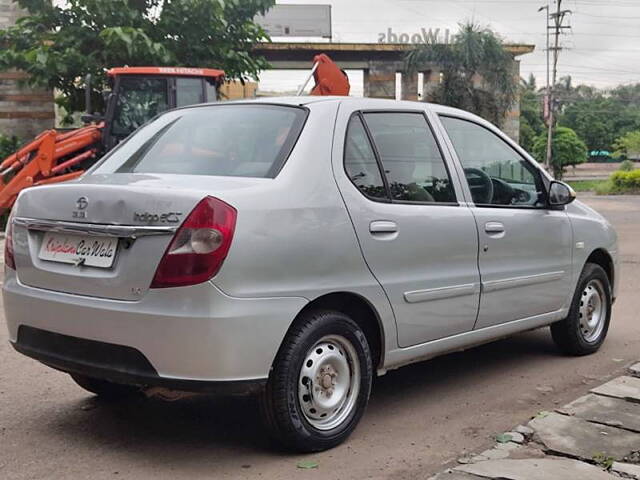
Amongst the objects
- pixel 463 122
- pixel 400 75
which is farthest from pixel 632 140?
pixel 463 122

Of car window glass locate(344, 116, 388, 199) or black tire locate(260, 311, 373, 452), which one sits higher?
car window glass locate(344, 116, 388, 199)

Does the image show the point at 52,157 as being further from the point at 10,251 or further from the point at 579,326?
the point at 579,326

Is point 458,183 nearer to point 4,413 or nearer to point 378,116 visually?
point 378,116

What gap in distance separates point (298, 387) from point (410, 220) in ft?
3.73

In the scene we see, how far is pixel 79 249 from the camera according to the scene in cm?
371

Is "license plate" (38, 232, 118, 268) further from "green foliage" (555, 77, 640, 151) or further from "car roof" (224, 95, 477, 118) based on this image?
"green foliage" (555, 77, 640, 151)

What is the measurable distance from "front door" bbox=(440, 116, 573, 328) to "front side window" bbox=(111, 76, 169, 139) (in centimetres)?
1059

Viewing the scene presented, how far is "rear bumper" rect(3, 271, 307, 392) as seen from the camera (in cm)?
→ 341

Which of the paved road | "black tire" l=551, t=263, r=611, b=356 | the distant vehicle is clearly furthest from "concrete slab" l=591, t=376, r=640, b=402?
the distant vehicle

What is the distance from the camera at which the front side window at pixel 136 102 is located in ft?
48.6

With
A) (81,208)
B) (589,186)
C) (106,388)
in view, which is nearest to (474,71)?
(589,186)

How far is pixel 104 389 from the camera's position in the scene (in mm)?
4664

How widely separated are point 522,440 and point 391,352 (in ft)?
2.57

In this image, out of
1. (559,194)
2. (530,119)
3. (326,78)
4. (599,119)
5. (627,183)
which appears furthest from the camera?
(599,119)
